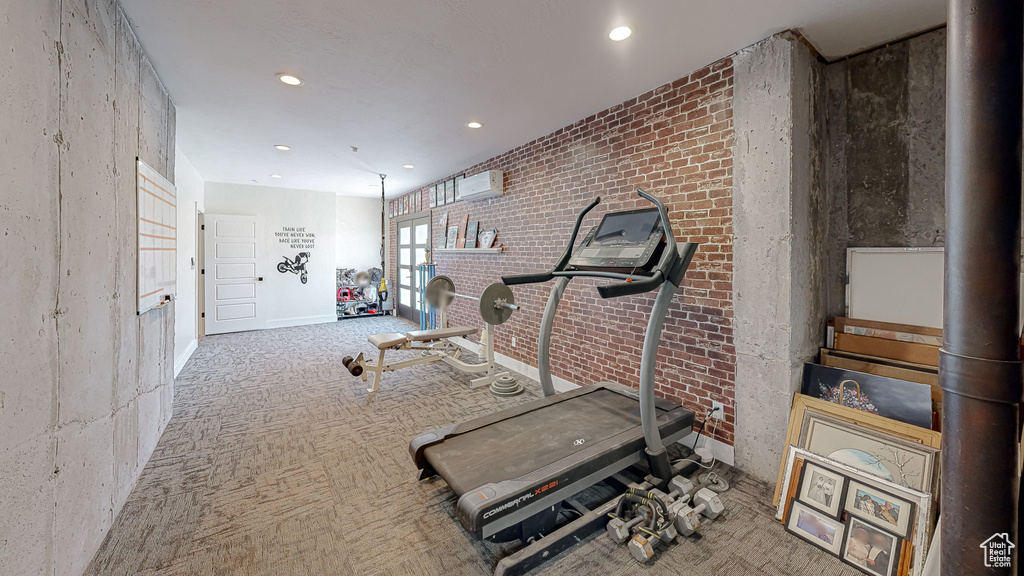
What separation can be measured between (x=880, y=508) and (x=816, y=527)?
291mm

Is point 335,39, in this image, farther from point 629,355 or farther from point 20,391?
point 629,355

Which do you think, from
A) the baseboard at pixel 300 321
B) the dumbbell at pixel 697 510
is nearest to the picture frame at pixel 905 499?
the dumbbell at pixel 697 510

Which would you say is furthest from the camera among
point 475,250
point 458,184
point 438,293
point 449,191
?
point 449,191

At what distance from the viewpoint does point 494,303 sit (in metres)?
3.77

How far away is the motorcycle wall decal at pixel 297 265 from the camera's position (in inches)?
296

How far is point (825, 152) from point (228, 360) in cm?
686

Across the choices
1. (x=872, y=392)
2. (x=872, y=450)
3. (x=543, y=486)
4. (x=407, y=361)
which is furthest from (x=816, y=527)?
(x=407, y=361)

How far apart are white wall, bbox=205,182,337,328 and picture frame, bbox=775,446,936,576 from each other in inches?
318

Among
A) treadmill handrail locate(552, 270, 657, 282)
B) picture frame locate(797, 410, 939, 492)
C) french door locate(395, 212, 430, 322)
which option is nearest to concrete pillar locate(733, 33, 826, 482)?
picture frame locate(797, 410, 939, 492)

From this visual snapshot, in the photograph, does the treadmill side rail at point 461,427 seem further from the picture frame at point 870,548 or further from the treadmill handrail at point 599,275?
the picture frame at point 870,548

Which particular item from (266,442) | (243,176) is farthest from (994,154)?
(243,176)

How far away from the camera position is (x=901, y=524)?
5.64 feet

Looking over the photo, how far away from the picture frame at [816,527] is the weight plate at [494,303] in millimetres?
2523

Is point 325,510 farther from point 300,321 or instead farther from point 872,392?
point 300,321
